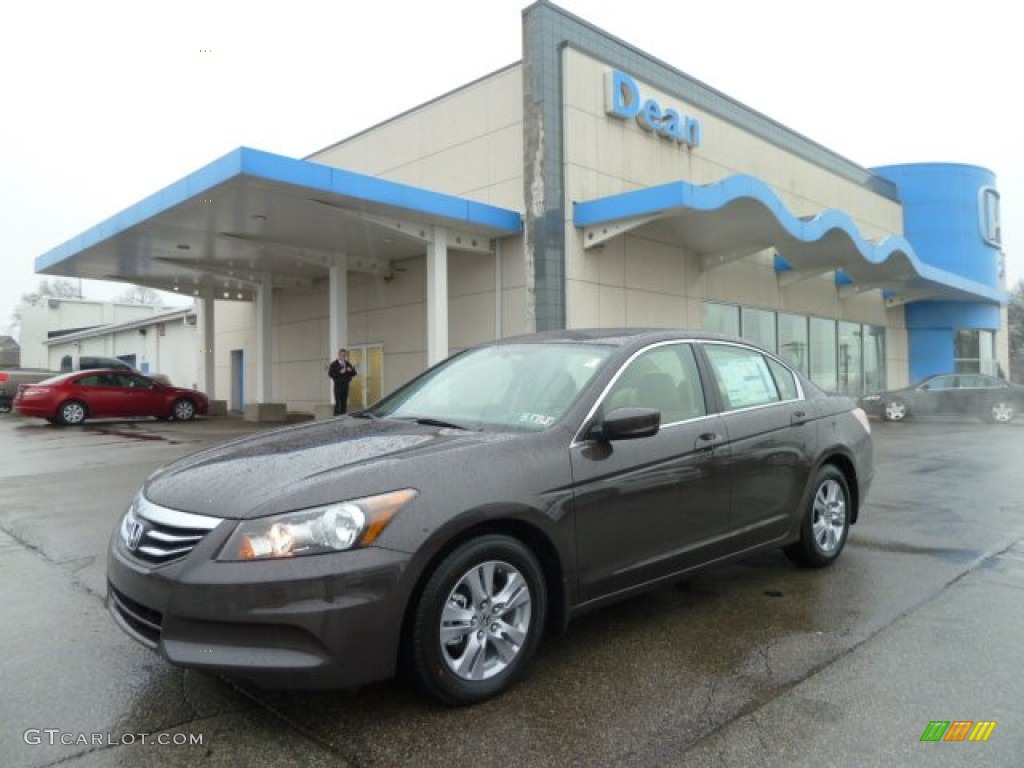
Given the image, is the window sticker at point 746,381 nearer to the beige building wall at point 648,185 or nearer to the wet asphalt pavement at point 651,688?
the wet asphalt pavement at point 651,688

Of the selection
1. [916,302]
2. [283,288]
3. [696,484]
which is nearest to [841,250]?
[916,302]

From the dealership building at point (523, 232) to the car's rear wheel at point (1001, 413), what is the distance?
4.82 meters

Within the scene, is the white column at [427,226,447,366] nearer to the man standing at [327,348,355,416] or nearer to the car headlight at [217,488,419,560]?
the man standing at [327,348,355,416]

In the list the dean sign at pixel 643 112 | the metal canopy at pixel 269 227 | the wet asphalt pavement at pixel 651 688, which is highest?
the dean sign at pixel 643 112

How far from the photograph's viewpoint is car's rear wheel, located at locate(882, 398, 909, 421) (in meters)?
20.1

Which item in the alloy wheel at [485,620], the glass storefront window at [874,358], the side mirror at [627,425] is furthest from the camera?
the glass storefront window at [874,358]

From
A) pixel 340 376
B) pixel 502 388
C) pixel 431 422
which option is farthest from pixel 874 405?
pixel 431 422

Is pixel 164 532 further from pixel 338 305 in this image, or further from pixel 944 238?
pixel 944 238

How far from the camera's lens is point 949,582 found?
455 cm

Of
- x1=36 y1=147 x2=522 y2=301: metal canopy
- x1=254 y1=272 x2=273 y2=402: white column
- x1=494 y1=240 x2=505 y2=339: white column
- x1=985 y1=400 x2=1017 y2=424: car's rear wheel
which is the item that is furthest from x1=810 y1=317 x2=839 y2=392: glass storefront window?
x1=254 y1=272 x2=273 y2=402: white column

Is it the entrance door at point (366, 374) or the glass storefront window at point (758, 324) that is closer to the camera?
the entrance door at point (366, 374)

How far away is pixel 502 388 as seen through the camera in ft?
12.9

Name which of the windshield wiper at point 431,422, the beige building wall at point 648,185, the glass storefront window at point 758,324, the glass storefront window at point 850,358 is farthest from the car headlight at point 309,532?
the glass storefront window at point 850,358

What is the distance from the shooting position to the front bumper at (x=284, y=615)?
2.53 m
